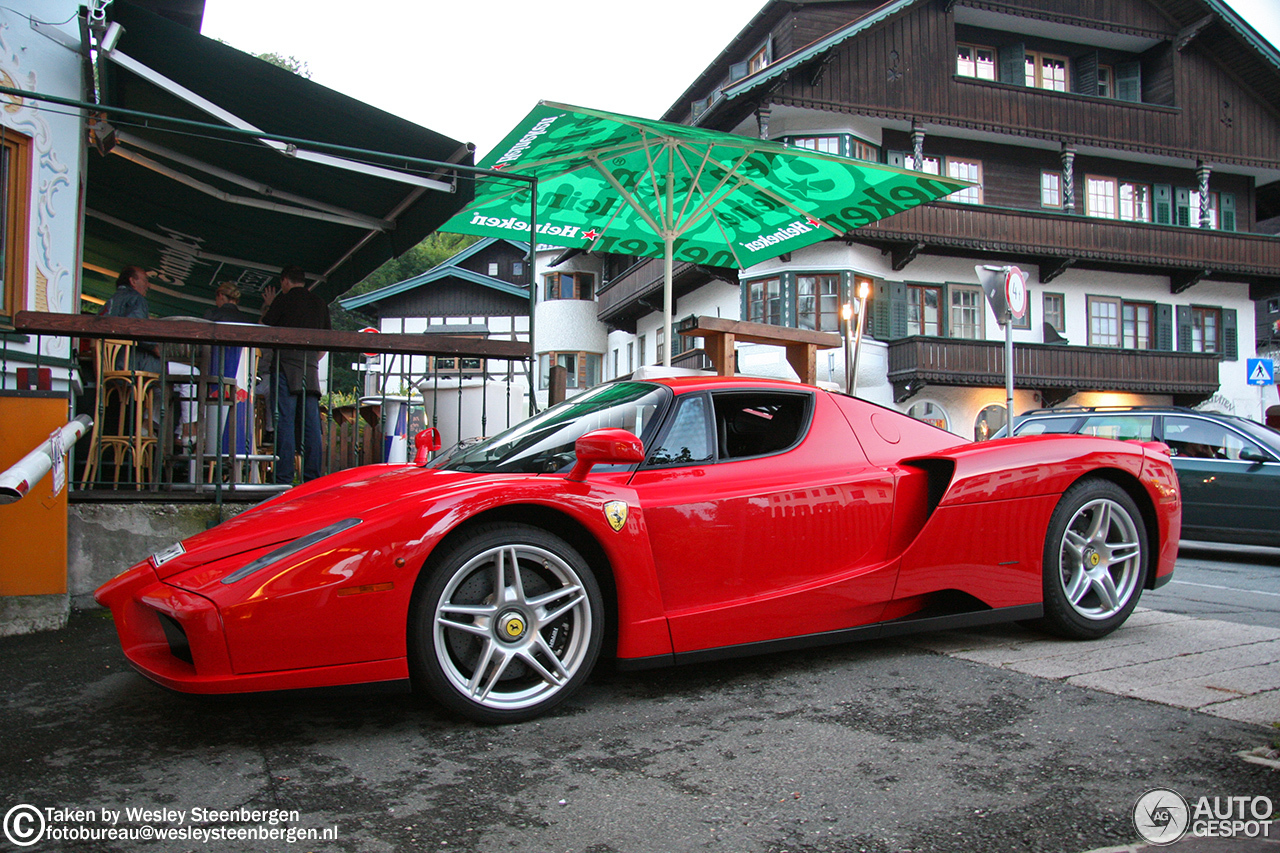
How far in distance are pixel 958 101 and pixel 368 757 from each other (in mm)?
23391

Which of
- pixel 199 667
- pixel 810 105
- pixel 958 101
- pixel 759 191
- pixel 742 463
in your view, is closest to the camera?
pixel 199 667

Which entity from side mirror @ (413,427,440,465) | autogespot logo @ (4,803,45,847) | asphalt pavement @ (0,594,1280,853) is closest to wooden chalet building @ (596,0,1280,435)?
side mirror @ (413,427,440,465)

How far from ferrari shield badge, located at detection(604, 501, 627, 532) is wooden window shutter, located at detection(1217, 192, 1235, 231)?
2833 centimetres

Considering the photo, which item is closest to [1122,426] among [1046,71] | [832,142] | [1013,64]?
[832,142]

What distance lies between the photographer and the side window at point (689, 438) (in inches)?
131

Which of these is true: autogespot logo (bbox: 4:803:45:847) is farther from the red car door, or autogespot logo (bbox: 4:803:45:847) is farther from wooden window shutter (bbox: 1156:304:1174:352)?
wooden window shutter (bbox: 1156:304:1174:352)

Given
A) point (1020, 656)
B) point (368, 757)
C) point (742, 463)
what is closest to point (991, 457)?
point (1020, 656)

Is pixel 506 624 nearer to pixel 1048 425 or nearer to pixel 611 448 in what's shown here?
pixel 611 448

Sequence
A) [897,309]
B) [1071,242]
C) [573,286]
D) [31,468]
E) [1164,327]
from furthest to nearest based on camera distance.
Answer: [573,286] < [1164,327] < [1071,242] < [897,309] < [31,468]

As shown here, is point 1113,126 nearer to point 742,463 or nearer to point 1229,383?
point 1229,383

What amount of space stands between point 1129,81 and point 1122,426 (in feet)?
66.2

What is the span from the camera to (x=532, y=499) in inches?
115

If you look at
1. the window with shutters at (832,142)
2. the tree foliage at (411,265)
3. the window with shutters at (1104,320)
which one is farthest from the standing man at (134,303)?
the tree foliage at (411,265)

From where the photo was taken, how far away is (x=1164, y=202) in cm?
2461
